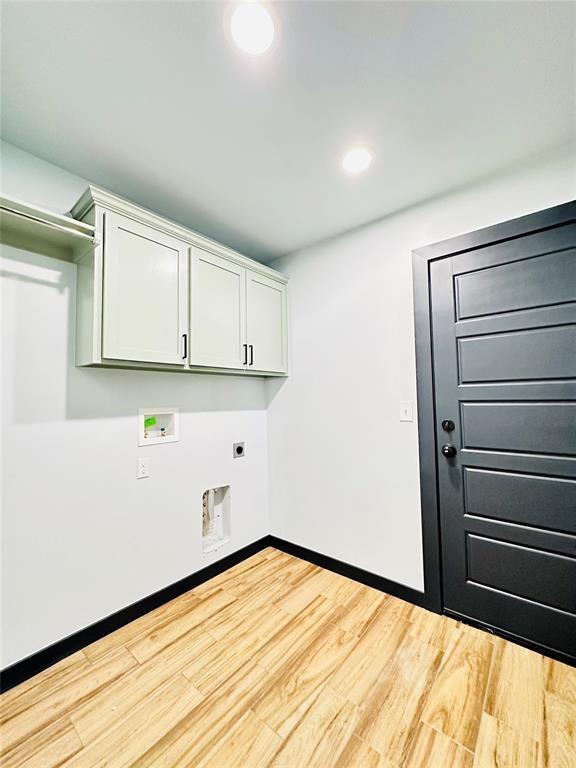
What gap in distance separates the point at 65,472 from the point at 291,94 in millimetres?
2162

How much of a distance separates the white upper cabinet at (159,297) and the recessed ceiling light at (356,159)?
96 centimetres

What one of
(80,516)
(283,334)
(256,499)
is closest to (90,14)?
(283,334)

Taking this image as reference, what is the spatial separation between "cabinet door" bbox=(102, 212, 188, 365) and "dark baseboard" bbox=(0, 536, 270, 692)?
5.04 feet

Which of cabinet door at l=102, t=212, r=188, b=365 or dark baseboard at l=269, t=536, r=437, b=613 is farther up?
cabinet door at l=102, t=212, r=188, b=365

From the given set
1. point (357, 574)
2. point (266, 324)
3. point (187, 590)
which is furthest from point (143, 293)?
point (357, 574)

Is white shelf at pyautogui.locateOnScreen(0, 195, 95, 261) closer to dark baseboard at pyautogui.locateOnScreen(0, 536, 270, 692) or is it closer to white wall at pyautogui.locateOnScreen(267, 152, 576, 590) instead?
white wall at pyautogui.locateOnScreen(267, 152, 576, 590)

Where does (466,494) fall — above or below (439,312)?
below

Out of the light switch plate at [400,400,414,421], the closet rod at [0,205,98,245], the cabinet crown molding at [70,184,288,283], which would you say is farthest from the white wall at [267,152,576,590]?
the closet rod at [0,205,98,245]

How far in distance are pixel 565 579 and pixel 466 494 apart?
1.82ft

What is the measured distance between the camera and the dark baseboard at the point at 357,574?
6.62 ft

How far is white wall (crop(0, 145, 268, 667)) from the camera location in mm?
1535

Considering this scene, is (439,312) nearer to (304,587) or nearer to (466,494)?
(466,494)

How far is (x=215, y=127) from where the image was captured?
4.88 feet

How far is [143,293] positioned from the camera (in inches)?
70.0
